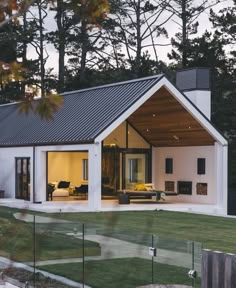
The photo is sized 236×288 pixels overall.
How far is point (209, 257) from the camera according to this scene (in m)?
8.21

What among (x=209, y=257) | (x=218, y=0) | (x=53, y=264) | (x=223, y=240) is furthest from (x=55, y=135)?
(x=218, y=0)

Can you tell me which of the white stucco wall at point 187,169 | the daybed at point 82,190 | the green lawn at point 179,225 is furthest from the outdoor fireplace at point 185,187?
the green lawn at point 179,225

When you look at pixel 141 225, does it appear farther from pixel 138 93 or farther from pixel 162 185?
pixel 162 185

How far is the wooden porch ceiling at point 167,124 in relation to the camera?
26.7 meters

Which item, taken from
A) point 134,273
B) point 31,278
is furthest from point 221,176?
point 134,273

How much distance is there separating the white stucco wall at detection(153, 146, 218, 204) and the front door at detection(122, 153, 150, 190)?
458mm

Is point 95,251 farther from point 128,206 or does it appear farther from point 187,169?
point 187,169

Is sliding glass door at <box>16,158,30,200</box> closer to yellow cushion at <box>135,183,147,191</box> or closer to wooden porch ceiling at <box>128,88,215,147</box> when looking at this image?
yellow cushion at <box>135,183,147,191</box>

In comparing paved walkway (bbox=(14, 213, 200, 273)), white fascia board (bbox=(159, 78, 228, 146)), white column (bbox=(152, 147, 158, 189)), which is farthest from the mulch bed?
white column (bbox=(152, 147, 158, 189))

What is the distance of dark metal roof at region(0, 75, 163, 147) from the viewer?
25312 millimetres

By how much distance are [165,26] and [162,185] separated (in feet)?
74.9

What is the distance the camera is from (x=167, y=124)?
28.3 meters

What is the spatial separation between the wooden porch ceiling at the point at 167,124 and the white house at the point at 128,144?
4 centimetres

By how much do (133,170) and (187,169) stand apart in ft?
8.44
